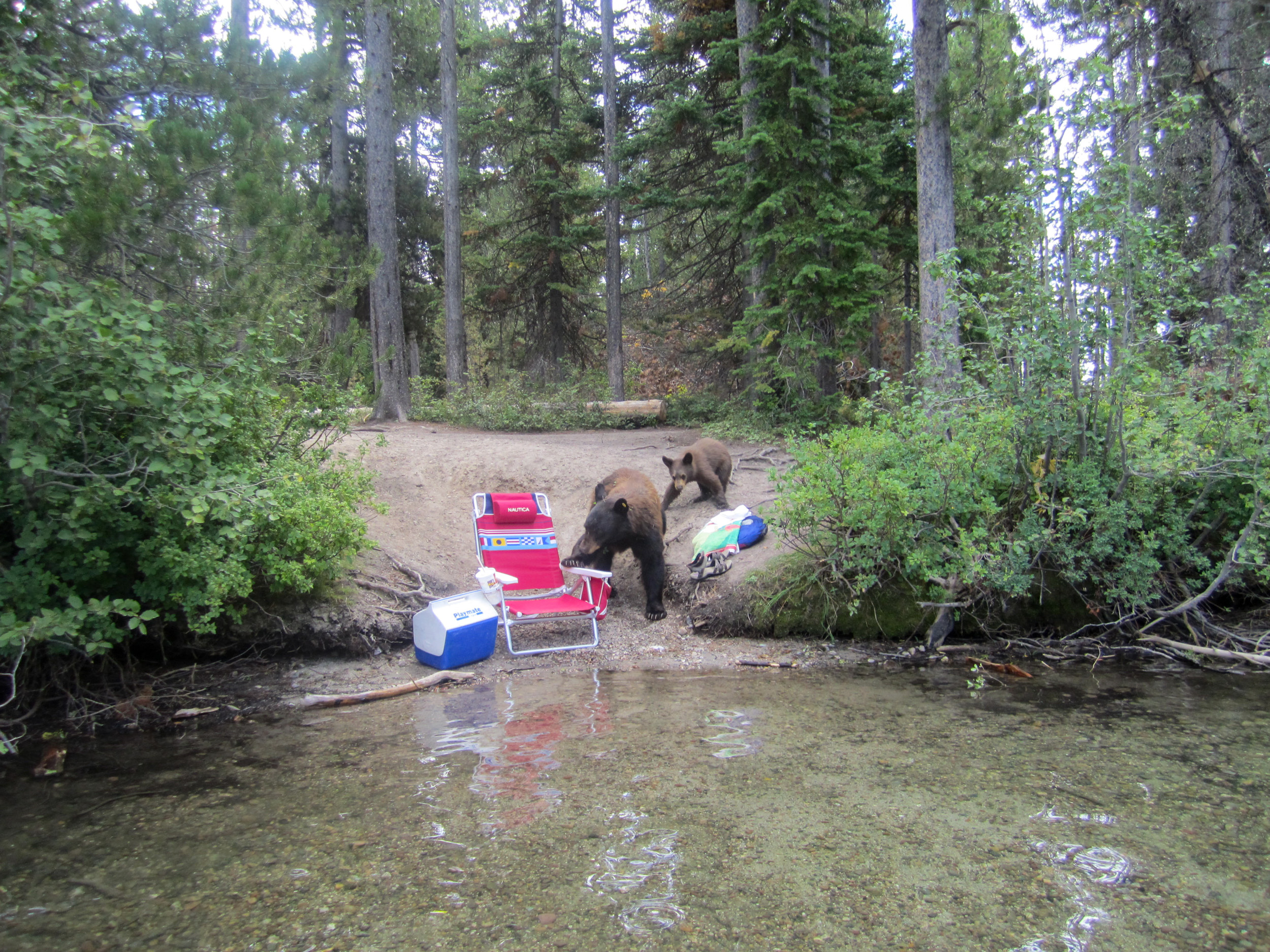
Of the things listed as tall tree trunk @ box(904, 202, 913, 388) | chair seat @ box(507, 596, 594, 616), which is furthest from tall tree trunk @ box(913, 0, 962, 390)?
chair seat @ box(507, 596, 594, 616)

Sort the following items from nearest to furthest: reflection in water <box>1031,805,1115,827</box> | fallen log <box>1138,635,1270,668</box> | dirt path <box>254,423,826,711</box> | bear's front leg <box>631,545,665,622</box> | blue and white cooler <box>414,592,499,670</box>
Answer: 1. reflection in water <box>1031,805,1115,827</box>
2. fallen log <box>1138,635,1270,668</box>
3. blue and white cooler <box>414,592,499,670</box>
4. dirt path <box>254,423,826,711</box>
5. bear's front leg <box>631,545,665,622</box>

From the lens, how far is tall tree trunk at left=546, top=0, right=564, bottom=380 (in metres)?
18.1

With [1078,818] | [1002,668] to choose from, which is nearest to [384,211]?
[1002,668]

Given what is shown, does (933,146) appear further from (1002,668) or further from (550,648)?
(550,648)

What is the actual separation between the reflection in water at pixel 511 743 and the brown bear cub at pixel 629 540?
1722 mm

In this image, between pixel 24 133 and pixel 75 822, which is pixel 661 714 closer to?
pixel 75 822

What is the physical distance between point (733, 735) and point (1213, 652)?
384 cm

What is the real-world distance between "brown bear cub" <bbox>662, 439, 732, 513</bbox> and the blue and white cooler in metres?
3.31

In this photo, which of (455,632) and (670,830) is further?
(455,632)

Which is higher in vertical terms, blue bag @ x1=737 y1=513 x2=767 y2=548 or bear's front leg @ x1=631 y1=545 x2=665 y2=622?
blue bag @ x1=737 y1=513 x2=767 y2=548

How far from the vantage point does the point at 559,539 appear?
9.25m

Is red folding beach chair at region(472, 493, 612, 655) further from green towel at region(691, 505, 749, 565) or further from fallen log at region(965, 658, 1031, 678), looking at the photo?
fallen log at region(965, 658, 1031, 678)

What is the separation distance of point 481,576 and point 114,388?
3074 millimetres

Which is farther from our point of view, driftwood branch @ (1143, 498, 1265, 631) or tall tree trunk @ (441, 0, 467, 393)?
tall tree trunk @ (441, 0, 467, 393)
